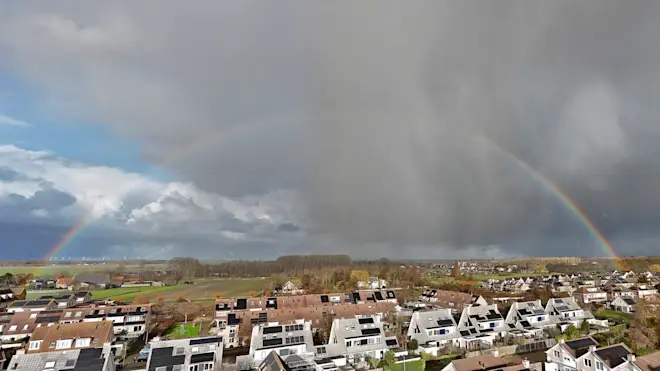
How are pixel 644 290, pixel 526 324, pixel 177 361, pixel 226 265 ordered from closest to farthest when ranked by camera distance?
pixel 177 361 → pixel 526 324 → pixel 644 290 → pixel 226 265

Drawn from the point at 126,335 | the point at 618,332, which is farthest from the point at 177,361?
the point at 618,332

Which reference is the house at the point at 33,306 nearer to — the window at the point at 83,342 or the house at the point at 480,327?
the window at the point at 83,342

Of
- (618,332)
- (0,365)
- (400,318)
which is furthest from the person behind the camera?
(400,318)

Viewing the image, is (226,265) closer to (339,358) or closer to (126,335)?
(126,335)

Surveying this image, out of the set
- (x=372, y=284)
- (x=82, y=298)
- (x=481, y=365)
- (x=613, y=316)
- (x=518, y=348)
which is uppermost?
(x=372, y=284)

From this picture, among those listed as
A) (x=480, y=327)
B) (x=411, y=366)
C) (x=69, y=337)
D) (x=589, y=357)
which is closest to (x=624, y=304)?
(x=480, y=327)

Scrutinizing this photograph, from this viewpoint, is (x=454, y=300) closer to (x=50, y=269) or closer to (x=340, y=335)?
(x=340, y=335)
